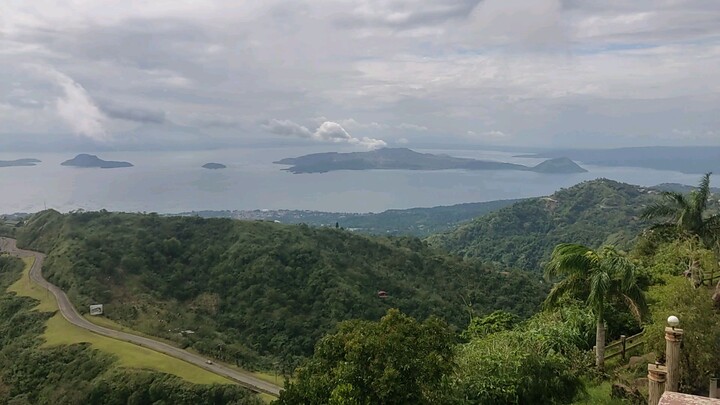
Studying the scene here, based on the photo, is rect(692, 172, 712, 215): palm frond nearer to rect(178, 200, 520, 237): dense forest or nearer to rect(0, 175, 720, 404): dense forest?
rect(0, 175, 720, 404): dense forest

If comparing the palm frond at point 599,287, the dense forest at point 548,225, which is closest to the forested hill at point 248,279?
the dense forest at point 548,225

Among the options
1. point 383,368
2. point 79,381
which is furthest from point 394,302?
point 383,368

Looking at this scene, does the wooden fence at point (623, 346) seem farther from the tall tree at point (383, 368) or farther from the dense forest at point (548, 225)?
the dense forest at point (548, 225)

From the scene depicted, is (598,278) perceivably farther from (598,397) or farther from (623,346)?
(623,346)

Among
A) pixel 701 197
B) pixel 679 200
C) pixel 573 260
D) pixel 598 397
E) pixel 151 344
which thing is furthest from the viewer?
pixel 151 344

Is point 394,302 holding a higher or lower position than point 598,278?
lower

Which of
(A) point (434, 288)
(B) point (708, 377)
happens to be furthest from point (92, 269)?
(B) point (708, 377)

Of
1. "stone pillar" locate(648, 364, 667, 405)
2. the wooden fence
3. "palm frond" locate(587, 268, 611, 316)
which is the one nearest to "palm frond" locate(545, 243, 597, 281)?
"palm frond" locate(587, 268, 611, 316)
